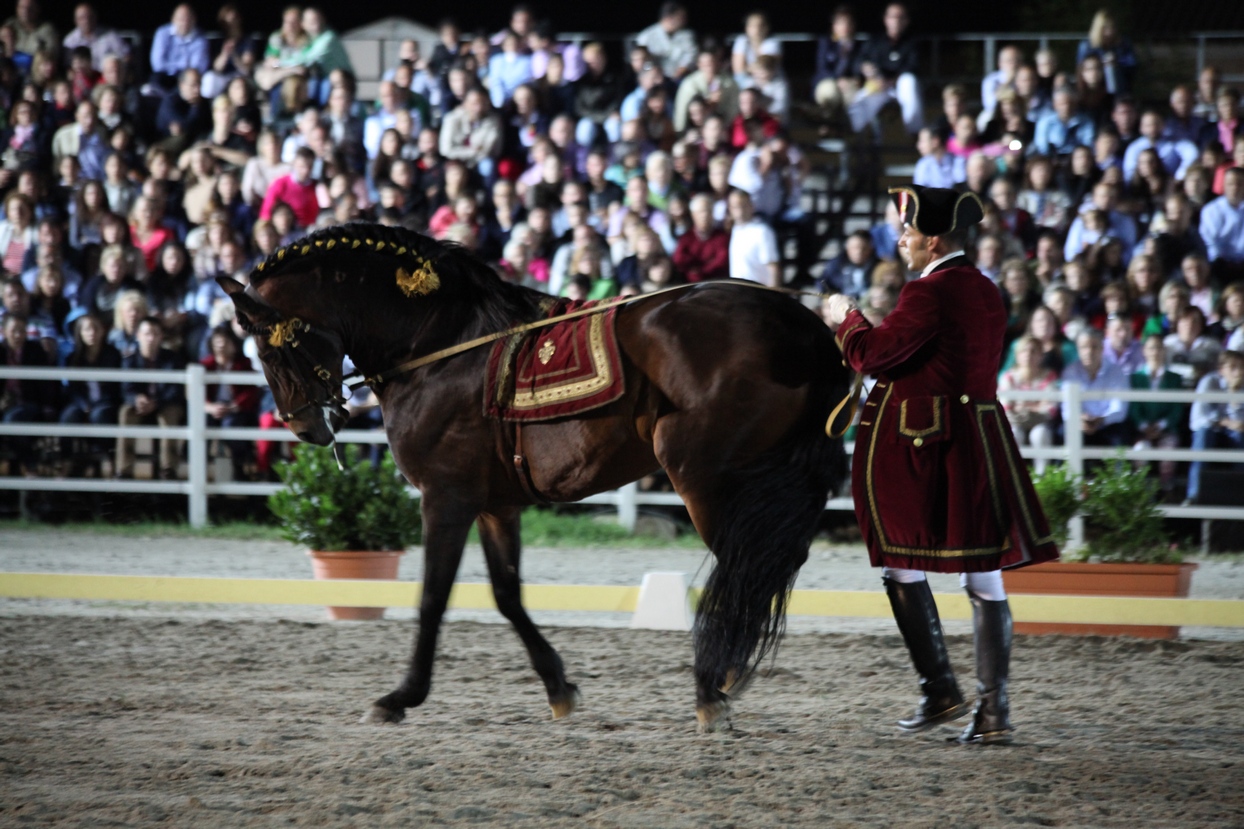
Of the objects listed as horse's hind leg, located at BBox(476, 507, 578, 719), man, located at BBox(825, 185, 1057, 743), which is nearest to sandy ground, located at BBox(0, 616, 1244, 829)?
horse's hind leg, located at BBox(476, 507, 578, 719)

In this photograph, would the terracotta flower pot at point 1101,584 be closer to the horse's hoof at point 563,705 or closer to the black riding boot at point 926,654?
the black riding boot at point 926,654

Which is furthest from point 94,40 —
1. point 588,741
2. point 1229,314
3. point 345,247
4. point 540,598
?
point 588,741

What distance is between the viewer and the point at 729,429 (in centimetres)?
455

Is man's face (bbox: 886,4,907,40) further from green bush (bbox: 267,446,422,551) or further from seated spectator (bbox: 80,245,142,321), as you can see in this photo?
green bush (bbox: 267,446,422,551)

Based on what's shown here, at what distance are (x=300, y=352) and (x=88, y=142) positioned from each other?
8.77m

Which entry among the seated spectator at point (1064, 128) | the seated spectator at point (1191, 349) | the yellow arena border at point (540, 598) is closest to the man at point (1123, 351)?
the seated spectator at point (1191, 349)

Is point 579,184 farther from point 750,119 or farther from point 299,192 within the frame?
point 299,192

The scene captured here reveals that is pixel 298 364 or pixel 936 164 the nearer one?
pixel 298 364

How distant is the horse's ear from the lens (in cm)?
490

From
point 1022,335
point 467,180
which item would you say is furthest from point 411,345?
point 467,180

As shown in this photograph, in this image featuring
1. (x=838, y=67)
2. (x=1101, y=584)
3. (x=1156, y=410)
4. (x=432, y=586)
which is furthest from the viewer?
(x=838, y=67)

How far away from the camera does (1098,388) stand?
30.5 feet

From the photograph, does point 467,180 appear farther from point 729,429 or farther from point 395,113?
point 729,429

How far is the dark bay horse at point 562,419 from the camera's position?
4.51 meters
